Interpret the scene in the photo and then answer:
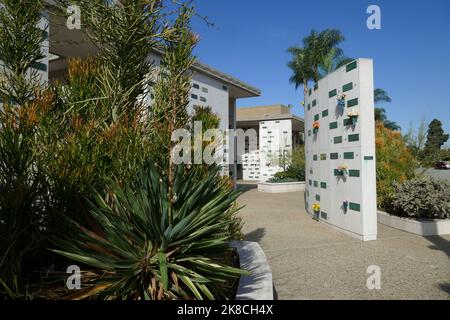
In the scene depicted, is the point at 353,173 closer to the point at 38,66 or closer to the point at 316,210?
the point at 316,210

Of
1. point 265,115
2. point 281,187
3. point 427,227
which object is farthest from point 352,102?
point 265,115

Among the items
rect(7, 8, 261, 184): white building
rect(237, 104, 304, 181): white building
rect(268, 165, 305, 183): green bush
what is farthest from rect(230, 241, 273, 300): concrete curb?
rect(237, 104, 304, 181): white building

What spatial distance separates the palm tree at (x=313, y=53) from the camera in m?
27.7

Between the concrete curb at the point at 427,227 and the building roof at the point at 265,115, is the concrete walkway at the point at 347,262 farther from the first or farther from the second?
the building roof at the point at 265,115

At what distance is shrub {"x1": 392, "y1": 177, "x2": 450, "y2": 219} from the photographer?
23.8 feet

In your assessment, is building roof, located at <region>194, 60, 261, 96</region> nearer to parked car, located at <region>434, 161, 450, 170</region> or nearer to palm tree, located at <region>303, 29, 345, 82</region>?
palm tree, located at <region>303, 29, 345, 82</region>

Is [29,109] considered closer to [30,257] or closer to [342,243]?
[30,257]

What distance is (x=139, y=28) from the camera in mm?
3068

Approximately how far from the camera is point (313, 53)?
28.2m

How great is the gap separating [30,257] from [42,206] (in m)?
0.47

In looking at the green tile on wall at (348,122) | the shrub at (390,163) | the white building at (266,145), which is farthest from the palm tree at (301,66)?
the green tile on wall at (348,122)
